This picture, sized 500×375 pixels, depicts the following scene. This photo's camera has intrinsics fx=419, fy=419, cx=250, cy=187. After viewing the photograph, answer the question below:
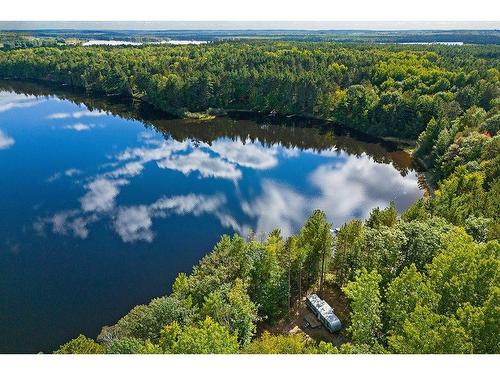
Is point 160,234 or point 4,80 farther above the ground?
point 160,234

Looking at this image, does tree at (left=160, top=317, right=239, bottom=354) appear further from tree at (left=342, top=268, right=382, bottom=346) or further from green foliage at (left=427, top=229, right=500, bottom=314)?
green foliage at (left=427, top=229, right=500, bottom=314)

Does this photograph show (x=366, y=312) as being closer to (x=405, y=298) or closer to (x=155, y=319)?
(x=405, y=298)

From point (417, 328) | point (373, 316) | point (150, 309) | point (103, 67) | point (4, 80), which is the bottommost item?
point (4, 80)

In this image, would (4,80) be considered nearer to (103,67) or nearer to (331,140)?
(103,67)

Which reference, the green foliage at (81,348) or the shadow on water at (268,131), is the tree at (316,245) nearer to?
the green foliage at (81,348)

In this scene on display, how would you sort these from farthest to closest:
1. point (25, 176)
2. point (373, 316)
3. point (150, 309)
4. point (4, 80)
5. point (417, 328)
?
point (4, 80)
point (25, 176)
point (150, 309)
point (373, 316)
point (417, 328)

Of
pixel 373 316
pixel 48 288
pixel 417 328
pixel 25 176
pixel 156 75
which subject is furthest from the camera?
pixel 156 75

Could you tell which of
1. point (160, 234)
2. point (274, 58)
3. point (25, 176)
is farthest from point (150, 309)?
point (274, 58)

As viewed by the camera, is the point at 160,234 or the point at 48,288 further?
the point at 160,234
